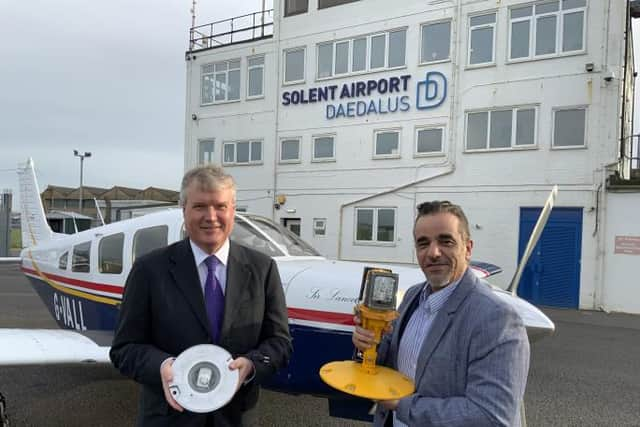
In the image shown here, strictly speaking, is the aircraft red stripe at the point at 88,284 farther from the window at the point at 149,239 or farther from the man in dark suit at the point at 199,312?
the man in dark suit at the point at 199,312

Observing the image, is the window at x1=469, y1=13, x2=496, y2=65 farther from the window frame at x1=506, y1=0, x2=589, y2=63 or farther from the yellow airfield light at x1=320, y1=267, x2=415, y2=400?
the yellow airfield light at x1=320, y1=267, x2=415, y2=400

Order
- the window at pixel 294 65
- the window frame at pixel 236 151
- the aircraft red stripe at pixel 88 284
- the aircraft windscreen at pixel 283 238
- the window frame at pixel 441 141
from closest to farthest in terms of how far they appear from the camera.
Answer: the aircraft windscreen at pixel 283 238
the aircraft red stripe at pixel 88 284
the window frame at pixel 441 141
the window at pixel 294 65
the window frame at pixel 236 151

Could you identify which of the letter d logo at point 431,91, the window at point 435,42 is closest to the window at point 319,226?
the letter d logo at point 431,91

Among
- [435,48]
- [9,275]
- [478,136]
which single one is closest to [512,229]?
[478,136]

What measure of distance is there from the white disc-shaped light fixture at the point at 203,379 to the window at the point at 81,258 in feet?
12.0

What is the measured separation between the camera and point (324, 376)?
63.9 inches

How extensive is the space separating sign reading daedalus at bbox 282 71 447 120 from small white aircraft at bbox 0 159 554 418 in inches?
424

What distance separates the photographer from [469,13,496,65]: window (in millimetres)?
→ 13695

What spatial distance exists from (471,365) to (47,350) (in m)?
3.56

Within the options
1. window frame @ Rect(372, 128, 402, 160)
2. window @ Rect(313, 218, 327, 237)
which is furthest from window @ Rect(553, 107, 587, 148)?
window @ Rect(313, 218, 327, 237)

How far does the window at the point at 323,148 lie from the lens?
16.1 metres

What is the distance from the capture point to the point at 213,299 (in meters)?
1.88

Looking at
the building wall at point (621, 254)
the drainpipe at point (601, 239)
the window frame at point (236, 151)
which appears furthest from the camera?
the window frame at point (236, 151)

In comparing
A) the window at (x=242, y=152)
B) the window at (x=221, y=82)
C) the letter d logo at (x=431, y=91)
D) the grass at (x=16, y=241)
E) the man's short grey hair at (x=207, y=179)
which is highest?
the window at (x=221, y=82)
